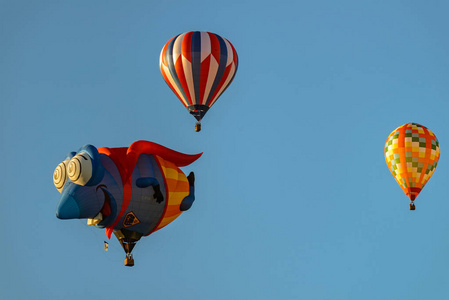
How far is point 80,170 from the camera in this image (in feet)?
92.8

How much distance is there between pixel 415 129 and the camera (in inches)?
1592

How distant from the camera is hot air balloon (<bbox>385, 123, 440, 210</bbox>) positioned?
39.8 m

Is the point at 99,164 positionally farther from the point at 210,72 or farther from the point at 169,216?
the point at 210,72

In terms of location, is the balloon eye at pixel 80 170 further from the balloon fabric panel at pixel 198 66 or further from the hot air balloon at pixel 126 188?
the balloon fabric panel at pixel 198 66

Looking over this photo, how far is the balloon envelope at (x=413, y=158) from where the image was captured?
39.8 metres

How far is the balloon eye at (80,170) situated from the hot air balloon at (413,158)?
1425cm

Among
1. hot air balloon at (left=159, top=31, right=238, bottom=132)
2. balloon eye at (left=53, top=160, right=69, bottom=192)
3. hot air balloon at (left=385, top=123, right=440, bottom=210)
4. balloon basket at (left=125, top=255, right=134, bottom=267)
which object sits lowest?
balloon basket at (left=125, top=255, right=134, bottom=267)

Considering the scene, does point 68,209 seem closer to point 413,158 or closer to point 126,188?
point 126,188

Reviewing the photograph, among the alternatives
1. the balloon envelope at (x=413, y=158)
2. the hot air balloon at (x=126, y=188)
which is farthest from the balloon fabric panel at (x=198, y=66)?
the balloon envelope at (x=413, y=158)

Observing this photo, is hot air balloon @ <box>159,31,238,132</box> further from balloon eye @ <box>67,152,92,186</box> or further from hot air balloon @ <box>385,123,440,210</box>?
hot air balloon @ <box>385,123,440,210</box>

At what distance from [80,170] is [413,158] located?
1483 centimetres

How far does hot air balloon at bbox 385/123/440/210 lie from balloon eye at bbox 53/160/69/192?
559 inches

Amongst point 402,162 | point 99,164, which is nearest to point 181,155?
point 99,164

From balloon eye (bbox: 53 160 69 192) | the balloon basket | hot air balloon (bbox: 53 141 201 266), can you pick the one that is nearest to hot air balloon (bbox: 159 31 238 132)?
hot air balloon (bbox: 53 141 201 266)
